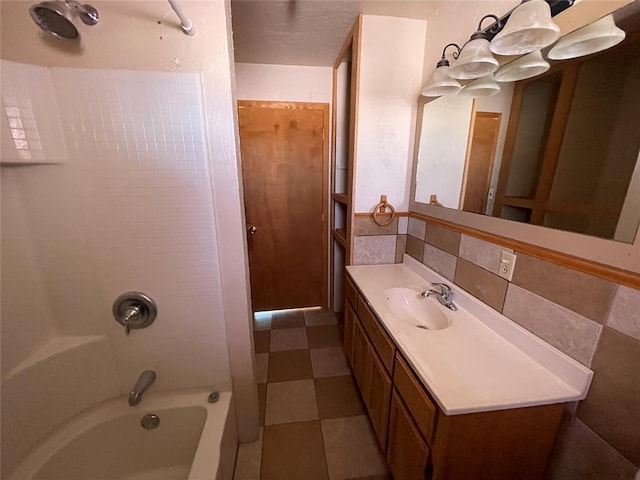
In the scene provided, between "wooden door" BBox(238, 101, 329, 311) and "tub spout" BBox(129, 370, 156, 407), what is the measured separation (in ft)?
4.60

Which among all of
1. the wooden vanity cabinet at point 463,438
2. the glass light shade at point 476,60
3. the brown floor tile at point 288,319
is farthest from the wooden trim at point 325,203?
the wooden vanity cabinet at point 463,438

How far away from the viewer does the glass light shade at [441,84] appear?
3.89 ft

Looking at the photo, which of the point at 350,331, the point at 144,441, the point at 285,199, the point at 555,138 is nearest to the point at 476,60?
the point at 555,138

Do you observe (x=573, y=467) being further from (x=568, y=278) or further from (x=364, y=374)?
(x=364, y=374)

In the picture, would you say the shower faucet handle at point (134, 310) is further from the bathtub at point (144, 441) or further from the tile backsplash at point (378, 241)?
the tile backsplash at point (378, 241)

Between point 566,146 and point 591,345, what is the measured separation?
2.14 feet

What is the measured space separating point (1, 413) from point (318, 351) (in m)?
1.72

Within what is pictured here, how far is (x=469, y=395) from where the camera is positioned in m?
0.78

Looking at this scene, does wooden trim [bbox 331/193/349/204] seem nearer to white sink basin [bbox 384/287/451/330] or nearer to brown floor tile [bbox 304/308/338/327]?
white sink basin [bbox 384/287/451/330]

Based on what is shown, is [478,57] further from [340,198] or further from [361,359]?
[361,359]

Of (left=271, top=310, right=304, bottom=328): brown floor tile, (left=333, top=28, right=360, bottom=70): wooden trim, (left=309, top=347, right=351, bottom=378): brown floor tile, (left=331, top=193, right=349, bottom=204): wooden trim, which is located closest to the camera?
(left=333, top=28, right=360, bottom=70): wooden trim

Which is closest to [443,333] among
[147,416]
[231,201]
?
[231,201]

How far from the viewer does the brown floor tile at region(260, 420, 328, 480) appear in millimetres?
1283

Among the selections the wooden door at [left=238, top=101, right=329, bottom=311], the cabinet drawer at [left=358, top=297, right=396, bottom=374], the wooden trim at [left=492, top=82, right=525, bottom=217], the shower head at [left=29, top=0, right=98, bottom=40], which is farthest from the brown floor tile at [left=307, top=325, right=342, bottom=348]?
the shower head at [left=29, top=0, right=98, bottom=40]
